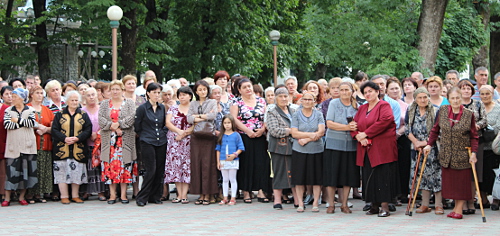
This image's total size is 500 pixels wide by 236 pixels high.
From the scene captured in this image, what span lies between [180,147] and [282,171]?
1.74 m

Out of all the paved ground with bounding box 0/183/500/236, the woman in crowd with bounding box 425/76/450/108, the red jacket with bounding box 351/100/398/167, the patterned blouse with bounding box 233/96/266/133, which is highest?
the woman in crowd with bounding box 425/76/450/108

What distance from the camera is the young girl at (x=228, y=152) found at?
37.7ft

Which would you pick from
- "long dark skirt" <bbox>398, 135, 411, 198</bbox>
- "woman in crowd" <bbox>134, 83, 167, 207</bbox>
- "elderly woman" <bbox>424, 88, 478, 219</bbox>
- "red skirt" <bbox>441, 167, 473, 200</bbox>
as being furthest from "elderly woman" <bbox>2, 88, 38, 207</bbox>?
"red skirt" <bbox>441, 167, 473, 200</bbox>

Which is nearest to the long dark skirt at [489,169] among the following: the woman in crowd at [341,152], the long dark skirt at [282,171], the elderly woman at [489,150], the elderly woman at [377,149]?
the elderly woman at [489,150]

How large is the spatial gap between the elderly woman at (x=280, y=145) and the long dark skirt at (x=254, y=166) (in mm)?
629

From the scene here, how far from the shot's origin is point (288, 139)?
11039mm

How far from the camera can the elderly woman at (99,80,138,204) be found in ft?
37.9

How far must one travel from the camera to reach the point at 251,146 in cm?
1173

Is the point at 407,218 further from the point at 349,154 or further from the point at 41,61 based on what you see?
the point at 41,61

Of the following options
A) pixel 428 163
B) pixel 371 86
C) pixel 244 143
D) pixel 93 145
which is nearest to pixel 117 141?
pixel 93 145

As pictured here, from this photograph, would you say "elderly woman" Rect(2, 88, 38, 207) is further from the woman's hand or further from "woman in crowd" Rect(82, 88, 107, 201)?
the woman's hand

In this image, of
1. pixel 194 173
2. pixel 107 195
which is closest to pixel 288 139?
pixel 194 173

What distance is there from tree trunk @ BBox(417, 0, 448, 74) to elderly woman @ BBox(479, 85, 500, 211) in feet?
27.0

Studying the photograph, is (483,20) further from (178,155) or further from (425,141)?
(178,155)
